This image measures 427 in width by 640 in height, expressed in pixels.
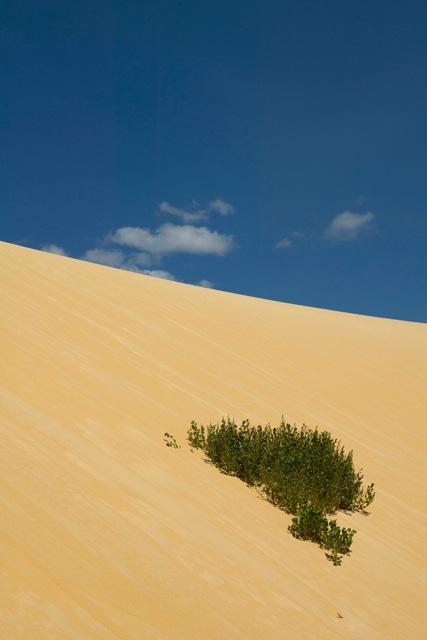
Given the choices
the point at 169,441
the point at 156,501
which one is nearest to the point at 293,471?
the point at 169,441

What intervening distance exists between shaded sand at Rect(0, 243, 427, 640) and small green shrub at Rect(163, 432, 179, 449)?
0.12m

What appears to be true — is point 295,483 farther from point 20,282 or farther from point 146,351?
point 20,282

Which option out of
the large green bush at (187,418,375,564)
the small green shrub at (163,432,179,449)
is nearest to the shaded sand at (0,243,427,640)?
the small green shrub at (163,432,179,449)

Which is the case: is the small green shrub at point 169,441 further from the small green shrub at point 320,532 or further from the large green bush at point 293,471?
the small green shrub at point 320,532

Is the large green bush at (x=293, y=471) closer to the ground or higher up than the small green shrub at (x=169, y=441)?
higher up

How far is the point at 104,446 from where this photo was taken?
15.6 ft

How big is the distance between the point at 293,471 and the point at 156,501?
2273 millimetres

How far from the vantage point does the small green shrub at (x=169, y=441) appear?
5.57 metres

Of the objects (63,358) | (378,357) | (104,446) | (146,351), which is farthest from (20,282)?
(378,357)

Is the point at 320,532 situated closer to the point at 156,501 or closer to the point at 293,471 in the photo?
the point at 293,471

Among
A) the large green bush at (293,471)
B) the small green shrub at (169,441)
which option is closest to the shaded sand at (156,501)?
the small green shrub at (169,441)

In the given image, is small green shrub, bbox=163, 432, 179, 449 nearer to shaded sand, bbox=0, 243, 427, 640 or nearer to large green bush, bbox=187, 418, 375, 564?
shaded sand, bbox=0, 243, 427, 640

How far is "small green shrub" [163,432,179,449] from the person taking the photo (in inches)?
219

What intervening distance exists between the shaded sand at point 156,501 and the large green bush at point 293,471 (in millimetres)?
221
